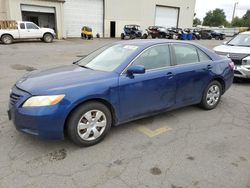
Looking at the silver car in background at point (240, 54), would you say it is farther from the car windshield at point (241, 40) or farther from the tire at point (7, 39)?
the tire at point (7, 39)

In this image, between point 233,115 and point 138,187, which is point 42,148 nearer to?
point 138,187

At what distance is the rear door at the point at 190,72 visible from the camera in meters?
4.15

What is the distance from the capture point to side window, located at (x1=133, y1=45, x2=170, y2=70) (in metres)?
Answer: 3.75

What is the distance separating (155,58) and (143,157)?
5.57 feet

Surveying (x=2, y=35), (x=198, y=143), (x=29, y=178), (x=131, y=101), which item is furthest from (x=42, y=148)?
(x=2, y=35)

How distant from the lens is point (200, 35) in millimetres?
31969

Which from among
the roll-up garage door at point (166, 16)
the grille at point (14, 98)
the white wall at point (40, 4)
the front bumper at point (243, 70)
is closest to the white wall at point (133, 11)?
the roll-up garage door at point (166, 16)

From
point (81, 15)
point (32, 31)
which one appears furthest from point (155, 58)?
point (81, 15)

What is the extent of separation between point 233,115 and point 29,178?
3919 mm

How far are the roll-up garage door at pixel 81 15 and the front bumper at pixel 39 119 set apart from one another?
2507cm

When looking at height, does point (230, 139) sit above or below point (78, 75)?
below

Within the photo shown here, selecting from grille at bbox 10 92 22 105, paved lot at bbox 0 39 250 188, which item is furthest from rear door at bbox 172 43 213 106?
grille at bbox 10 92 22 105

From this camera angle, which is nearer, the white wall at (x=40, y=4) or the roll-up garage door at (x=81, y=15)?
the white wall at (x=40, y=4)

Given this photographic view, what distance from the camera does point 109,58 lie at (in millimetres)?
3961
